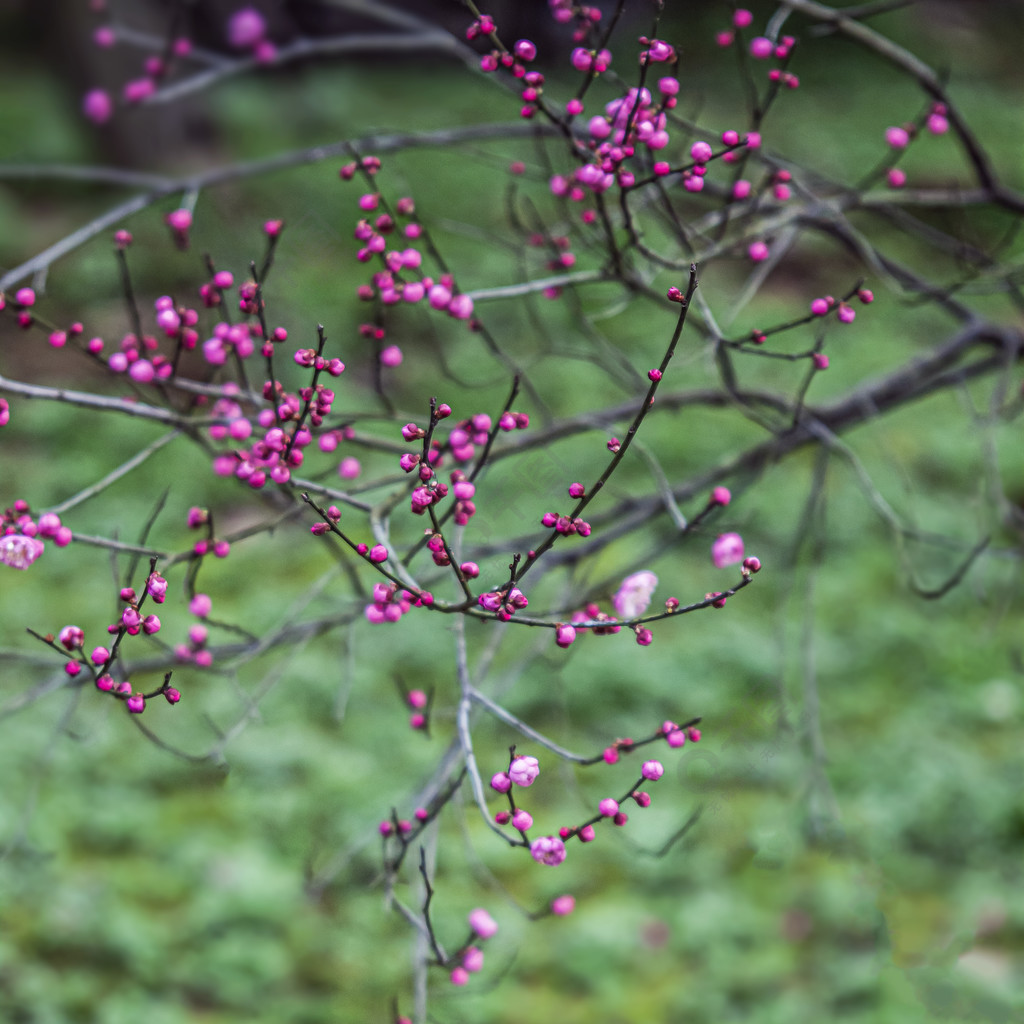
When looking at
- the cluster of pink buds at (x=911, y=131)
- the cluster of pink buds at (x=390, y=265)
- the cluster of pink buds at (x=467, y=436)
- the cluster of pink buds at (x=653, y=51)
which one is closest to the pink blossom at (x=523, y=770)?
the cluster of pink buds at (x=467, y=436)

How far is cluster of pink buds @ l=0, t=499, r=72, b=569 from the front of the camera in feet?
4.42

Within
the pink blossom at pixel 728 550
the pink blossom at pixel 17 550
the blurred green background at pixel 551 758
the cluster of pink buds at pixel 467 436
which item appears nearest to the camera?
the pink blossom at pixel 17 550

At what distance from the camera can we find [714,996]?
3.14 m

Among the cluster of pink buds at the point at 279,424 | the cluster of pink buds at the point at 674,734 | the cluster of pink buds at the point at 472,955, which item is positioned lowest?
the cluster of pink buds at the point at 472,955

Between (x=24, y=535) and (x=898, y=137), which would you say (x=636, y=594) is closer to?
(x=24, y=535)

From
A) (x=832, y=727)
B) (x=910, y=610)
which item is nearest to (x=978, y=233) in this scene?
(x=910, y=610)

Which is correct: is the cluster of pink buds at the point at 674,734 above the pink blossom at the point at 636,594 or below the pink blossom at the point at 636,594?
below

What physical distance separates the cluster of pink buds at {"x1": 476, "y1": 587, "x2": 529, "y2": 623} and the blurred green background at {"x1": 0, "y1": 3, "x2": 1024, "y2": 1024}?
0.51 meters

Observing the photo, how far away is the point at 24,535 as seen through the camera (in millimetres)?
1402

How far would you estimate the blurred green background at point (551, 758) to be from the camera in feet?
10.2

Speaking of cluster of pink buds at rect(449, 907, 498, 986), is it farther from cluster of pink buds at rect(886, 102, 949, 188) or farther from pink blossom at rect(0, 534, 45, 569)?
cluster of pink buds at rect(886, 102, 949, 188)

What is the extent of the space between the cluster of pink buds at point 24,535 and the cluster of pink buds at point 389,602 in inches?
16.5

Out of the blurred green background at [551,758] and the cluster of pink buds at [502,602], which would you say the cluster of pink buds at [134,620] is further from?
the blurred green background at [551,758]

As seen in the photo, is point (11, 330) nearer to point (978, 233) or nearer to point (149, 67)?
point (149, 67)
